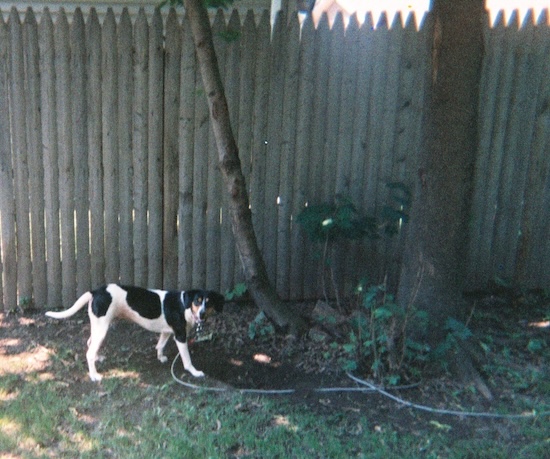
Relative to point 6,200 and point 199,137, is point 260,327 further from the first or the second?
point 6,200

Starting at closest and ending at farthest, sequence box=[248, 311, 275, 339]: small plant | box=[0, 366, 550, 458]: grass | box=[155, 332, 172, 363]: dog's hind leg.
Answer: box=[0, 366, 550, 458]: grass, box=[155, 332, 172, 363]: dog's hind leg, box=[248, 311, 275, 339]: small plant

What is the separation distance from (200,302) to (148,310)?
1.67 ft

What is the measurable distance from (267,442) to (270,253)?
8.84 ft

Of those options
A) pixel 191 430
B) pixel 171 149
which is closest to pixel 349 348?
pixel 191 430

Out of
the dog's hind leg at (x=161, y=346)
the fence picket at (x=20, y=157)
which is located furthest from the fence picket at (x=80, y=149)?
the dog's hind leg at (x=161, y=346)

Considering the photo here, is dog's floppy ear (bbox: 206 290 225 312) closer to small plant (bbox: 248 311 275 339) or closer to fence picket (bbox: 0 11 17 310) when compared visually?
small plant (bbox: 248 311 275 339)

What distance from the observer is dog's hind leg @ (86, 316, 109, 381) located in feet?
15.5

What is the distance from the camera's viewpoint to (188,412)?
425 centimetres

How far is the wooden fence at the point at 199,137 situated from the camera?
18.9 feet

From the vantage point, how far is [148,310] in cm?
495

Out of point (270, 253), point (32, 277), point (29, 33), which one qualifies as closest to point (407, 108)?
point (270, 253)

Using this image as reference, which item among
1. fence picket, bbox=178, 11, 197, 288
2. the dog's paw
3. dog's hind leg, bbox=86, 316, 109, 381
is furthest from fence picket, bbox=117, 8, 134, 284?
the dog's paw

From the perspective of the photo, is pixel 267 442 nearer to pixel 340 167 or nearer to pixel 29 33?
pixel 340 167

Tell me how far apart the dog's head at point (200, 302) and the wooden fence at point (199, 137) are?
1.35 metres
